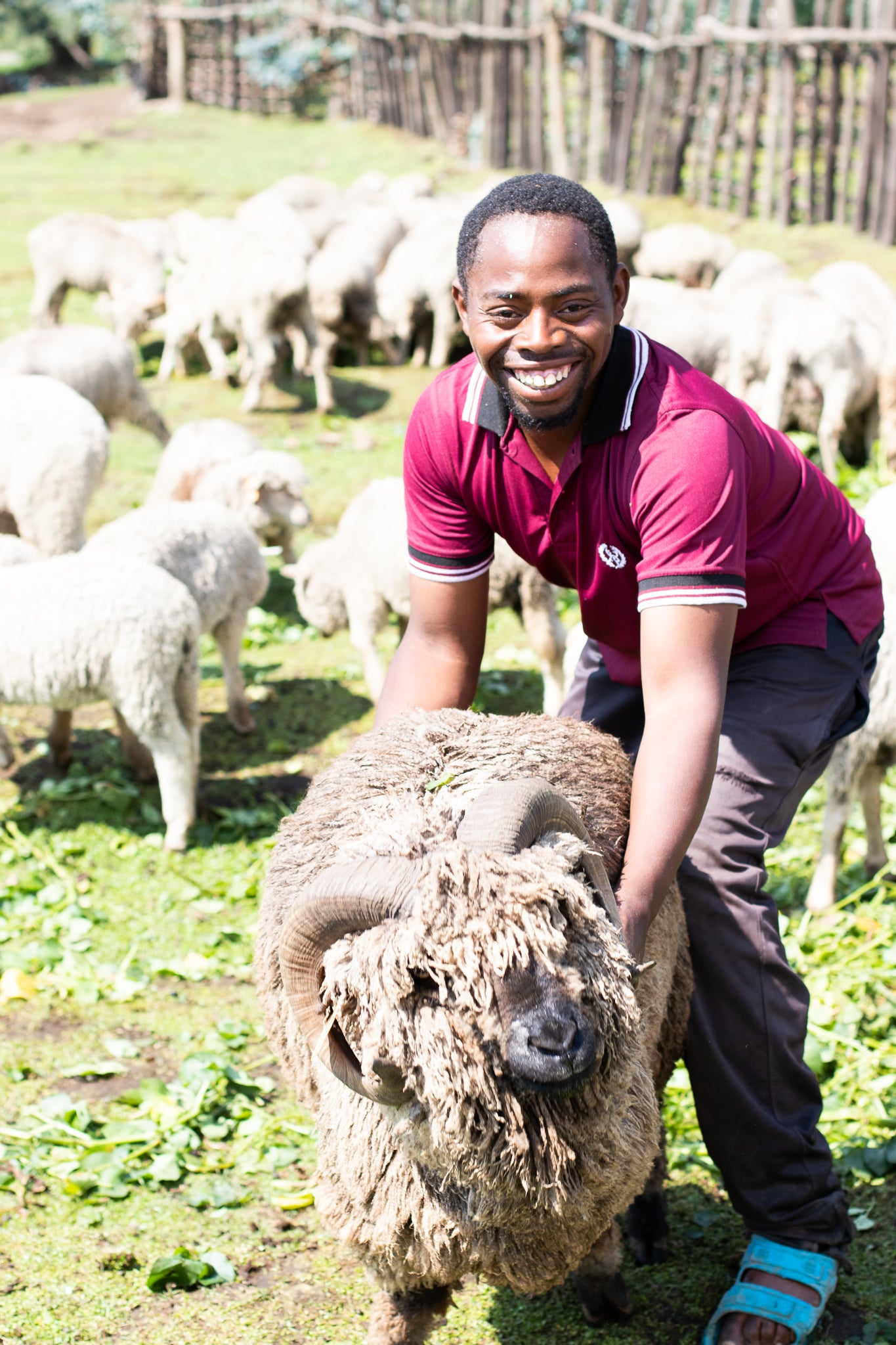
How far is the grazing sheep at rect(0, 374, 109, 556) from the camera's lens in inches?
302

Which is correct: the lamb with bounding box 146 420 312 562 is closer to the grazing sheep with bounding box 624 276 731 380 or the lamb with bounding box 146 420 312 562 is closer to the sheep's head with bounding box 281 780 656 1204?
the grazing sheep with bounding box 624 276 731 380

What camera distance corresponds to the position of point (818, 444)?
10.3 meters

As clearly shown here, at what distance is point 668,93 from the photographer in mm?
16859

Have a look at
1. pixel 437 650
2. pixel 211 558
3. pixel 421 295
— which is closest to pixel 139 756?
pixel 211 558

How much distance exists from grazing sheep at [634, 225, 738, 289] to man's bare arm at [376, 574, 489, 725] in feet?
40.5

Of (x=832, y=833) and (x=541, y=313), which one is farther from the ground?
(x=541, y=313)

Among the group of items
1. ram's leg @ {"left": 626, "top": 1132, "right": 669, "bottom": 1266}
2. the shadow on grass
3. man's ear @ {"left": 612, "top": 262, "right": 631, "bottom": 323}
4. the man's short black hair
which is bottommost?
the shadow on grass

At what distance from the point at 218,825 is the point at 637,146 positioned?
15.6 meters

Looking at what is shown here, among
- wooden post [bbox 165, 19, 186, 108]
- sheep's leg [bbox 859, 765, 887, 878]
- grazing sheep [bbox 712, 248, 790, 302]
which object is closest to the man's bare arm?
sheep's leg [bbox 859, 765, 887, 878]

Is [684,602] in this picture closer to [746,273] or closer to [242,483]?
[242,483]

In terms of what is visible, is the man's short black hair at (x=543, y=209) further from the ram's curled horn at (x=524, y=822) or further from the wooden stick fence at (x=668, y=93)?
the wooden stick fence at (x=668, y=93)

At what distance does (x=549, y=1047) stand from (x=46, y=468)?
21.5ft

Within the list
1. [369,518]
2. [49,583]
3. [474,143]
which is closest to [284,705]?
[369,518]

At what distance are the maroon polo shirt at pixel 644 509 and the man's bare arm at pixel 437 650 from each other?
64mm
